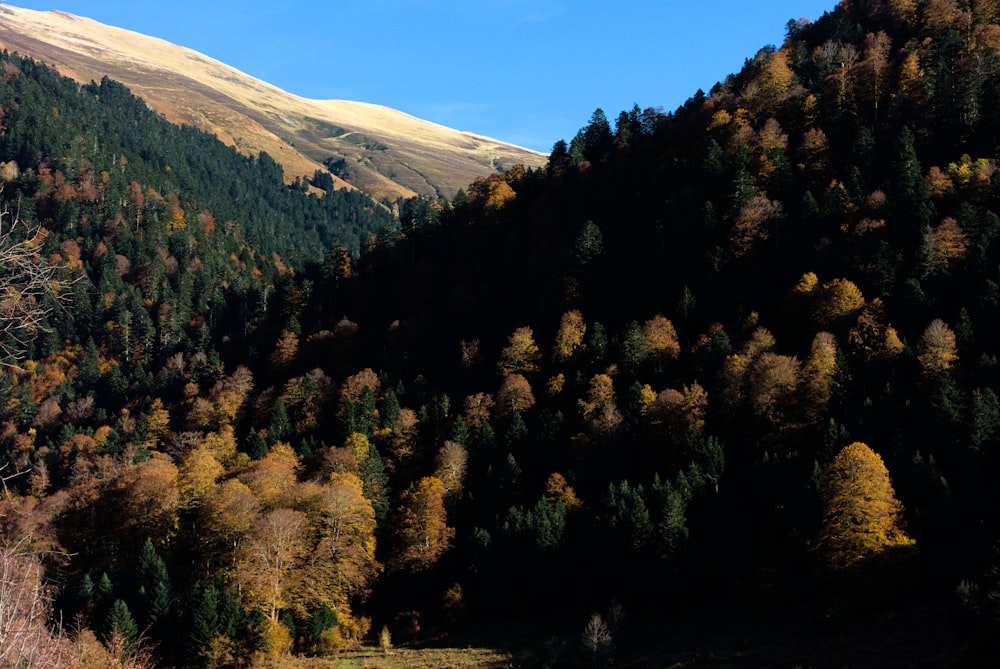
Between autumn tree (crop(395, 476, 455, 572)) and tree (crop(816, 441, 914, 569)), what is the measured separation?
38.1 meters

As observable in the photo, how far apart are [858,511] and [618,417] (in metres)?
31.4

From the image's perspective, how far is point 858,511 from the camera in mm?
60594

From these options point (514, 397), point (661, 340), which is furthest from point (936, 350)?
point (514, 397)

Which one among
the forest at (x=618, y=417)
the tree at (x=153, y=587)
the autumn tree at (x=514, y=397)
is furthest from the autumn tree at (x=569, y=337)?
the tree at (x=153, y=587)

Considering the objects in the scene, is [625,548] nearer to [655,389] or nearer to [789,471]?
[789,471]

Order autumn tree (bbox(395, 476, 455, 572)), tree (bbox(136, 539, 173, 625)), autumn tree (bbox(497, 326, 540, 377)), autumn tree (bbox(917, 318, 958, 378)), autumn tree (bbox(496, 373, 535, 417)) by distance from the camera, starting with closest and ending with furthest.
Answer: tree (bbox(136, 539, 173, 625))
autumn tree (bbox(917, 318, 958, 378))
autumn tree (bbox(395, 476, 455, 572))
autumn tree (bbox(496, 373, 535, 417))
autumn tree (bbox(497, 326, 540, 377))

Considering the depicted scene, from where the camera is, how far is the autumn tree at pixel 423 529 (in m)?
80.0

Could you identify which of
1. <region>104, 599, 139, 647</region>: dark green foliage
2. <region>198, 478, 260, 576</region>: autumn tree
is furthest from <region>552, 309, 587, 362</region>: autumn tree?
<region>104, 599, 139, 647</region>: dark green foliage

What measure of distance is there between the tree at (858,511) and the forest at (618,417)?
238 mm

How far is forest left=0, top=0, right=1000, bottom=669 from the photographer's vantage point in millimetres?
62375

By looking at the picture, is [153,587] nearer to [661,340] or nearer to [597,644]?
[597,644]

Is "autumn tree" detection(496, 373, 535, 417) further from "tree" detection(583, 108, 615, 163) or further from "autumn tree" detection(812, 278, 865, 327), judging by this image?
"tree" detection(583, 108, 615, 163)

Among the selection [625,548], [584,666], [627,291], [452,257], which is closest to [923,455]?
[625,548]

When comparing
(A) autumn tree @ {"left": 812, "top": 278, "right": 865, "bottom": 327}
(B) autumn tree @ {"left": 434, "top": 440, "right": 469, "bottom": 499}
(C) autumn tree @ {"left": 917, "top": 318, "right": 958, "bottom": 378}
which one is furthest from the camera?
(B) autumn tree @ {"left": 434, "top": 440, "right": 469, "bottom": 499}
